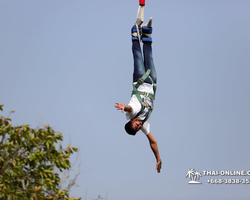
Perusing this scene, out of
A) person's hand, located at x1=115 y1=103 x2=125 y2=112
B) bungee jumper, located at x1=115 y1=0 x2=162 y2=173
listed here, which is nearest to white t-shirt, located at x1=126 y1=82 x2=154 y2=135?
bungee jumper, located at x1=115 y1=0 x2=162 y2=173

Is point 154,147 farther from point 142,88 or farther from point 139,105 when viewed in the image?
point 142,88

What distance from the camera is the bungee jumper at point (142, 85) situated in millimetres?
9352

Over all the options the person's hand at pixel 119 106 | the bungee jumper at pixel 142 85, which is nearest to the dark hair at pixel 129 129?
the bungee jumper at pixel 142 85

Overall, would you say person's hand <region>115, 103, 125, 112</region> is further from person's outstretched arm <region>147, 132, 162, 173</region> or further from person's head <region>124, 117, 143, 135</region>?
person's outstretched arm <region>147, 132, 162, 173</region>

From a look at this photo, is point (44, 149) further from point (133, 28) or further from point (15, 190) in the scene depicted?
point (133, 28)

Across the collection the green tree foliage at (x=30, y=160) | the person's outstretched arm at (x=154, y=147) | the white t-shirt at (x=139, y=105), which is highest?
the white t-shirt at (x=139, y=105)

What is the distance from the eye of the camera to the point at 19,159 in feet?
27.1

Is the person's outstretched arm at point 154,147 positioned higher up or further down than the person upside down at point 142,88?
further down

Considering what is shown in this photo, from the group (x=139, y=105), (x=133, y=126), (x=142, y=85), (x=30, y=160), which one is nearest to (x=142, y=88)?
(x=142, y=85)

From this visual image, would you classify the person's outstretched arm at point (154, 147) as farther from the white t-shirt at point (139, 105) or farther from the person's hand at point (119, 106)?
the person's hand at point (119, 106)

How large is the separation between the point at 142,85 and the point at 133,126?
3.56 feet

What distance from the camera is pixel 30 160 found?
823 cm

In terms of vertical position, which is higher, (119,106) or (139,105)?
(139,105)

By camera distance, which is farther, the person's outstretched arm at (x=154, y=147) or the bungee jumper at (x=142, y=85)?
the person's outstretched arm at (x=154, y=147)
